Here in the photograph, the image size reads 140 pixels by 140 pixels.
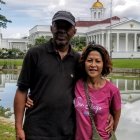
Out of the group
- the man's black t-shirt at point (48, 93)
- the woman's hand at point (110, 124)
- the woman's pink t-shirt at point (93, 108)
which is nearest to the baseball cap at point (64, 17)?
the man's black t-shirt at point (48, 93)

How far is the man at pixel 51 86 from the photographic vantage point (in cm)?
363

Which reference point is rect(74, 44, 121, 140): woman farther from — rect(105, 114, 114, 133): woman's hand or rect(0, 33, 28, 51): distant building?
rect(0, 33, 28, 51): distant building

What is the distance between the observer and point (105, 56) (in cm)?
376

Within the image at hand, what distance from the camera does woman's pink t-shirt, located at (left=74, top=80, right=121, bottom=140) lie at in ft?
11.9

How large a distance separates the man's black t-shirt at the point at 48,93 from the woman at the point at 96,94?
0.26 feet

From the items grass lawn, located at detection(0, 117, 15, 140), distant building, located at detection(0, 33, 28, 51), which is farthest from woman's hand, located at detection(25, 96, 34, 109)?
distant building, located at detection(0, 33, 28, 51)

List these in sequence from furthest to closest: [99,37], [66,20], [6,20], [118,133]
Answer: [99,37] < [6,20] < [118,133] < [66,20]

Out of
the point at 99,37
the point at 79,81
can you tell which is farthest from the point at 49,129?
the point at 99,37

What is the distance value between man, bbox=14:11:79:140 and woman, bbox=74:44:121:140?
0.08m

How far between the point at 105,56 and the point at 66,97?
1.46 feet

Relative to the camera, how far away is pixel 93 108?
3.60 m

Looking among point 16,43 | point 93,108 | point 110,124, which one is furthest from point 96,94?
point 16,43

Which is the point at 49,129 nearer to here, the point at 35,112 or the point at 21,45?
the point at 35,112

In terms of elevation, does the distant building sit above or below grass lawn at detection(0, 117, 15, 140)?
above
